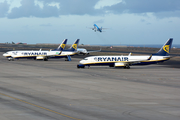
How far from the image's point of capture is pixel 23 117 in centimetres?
2461

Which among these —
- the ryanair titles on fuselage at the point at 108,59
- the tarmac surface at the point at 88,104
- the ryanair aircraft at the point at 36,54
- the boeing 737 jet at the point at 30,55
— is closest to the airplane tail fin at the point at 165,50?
the ryanair titles on fuselage at the point at 108,59

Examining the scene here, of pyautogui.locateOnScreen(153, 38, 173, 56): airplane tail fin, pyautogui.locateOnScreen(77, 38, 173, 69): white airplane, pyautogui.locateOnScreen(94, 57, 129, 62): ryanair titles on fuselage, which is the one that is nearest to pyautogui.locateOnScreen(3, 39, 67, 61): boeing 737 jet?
pyautogui.locateOnScreen(77, 38, 173, 69): white airplane

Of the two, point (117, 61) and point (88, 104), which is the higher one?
point (117, 61)

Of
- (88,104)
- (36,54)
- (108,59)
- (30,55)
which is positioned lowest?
(88,104)

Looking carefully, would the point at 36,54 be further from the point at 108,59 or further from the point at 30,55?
the point at 108,59

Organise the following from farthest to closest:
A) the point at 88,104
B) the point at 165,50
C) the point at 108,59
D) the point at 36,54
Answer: the point at 36,54
the point at 165,50
the point at 108,59
the point at 88,104

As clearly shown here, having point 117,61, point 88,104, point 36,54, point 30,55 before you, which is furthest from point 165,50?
point 88,104

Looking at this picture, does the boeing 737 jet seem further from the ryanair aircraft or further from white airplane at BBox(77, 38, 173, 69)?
white airplane at BBox(77, 38, 173, 69)

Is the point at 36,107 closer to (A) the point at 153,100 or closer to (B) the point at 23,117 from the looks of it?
(B) the point at 23,117

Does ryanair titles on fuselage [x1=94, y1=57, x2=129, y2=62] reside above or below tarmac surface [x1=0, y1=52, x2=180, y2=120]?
above

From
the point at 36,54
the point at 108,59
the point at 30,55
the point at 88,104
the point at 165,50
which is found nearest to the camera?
the point at 88,104

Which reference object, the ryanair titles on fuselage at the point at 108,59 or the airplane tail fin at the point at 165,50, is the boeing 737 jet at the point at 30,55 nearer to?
the ryanair titles on fuselage at the point at 108,59

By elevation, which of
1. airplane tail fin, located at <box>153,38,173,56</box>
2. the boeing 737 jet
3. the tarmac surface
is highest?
airplane tail fin, located at <box>153,38,173,56</box>

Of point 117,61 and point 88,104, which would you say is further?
point 117,61
